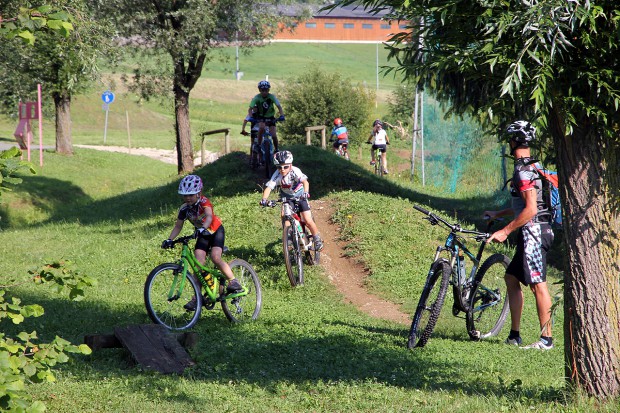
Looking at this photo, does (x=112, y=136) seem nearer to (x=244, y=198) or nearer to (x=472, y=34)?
(x=244, y=198)

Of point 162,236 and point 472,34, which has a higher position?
point 472,34

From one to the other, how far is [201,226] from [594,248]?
16.4 feet

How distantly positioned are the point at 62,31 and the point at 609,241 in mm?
3953

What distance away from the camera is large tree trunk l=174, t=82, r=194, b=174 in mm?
25031

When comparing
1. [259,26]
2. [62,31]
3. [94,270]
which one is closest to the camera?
[62,31]

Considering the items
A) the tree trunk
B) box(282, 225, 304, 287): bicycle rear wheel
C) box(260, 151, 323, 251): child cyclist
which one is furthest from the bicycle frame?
the tree trunk

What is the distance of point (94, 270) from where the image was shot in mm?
13594

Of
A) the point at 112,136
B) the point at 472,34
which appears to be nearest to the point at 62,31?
the point at 472,34

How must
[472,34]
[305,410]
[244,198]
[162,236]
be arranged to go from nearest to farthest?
[472,34] → [305,410] → [162,236] → [244,198]

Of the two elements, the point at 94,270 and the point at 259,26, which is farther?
the point at 259,26

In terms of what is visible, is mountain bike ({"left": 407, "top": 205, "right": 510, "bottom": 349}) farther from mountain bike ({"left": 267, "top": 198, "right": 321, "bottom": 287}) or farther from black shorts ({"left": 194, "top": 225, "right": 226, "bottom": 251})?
mountain bike ({"left": 267, "top": 198, "right": 321, "bottom": 287})

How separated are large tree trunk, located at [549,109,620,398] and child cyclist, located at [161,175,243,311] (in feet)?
15.3

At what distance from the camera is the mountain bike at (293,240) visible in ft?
38.6

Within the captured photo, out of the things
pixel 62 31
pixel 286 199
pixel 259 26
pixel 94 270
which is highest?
pixel 259 26
